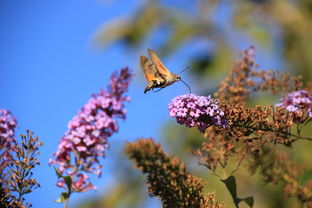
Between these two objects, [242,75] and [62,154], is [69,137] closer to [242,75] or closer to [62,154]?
[62,154]

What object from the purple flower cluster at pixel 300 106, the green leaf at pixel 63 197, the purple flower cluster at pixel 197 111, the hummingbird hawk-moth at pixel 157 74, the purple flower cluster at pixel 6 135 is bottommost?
the purple flower cluster at pixel 300 106

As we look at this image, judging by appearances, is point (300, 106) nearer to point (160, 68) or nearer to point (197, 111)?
point (197, 111)

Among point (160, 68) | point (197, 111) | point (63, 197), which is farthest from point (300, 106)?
point (63, 197)

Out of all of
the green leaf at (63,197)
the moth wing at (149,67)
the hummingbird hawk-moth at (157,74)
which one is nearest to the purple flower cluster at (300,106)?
the hummingbird hawk-moth at (157,74)

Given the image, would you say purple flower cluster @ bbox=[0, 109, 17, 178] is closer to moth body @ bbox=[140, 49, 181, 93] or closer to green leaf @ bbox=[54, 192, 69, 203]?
green leaf @ bbox=[54, 192, 69, 203]

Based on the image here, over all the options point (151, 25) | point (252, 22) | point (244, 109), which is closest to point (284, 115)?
point (244, 109)

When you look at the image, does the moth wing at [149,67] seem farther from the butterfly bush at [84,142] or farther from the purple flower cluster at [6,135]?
the purple flower cluster at [6,135]

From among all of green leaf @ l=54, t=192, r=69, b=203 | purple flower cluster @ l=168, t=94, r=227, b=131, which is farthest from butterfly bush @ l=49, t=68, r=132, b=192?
purple flower cluster @ l=168, t=94, r=227, b=131
